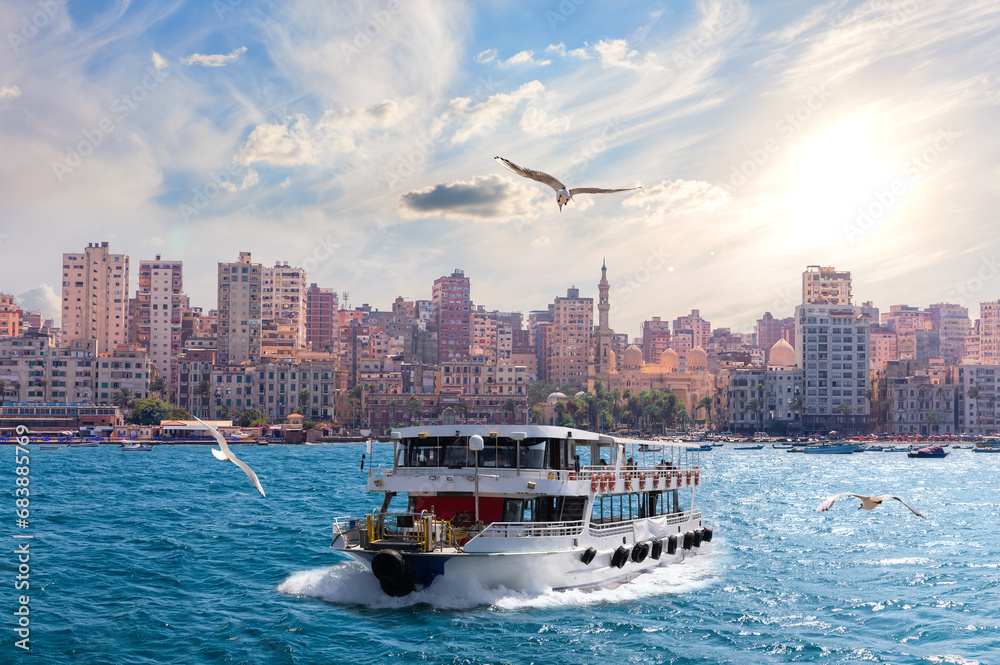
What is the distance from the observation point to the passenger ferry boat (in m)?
25.0

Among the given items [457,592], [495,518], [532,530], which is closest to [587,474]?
[495,518]

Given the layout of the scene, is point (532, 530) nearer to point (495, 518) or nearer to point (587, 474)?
point (495, 518)

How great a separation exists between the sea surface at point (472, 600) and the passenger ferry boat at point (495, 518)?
0.66 metres

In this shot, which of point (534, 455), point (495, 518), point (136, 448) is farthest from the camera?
point (136, 448)

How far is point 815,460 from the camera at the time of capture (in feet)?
462

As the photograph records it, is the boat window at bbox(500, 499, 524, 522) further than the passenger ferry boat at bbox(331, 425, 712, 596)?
Yes

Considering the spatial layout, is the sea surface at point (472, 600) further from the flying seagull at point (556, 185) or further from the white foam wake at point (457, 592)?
the flying seagull at point (556, 185)

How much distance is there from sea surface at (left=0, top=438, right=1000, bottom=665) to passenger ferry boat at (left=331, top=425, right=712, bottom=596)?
657mm

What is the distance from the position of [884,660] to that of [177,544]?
2679 cm

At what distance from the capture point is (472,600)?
2488cm

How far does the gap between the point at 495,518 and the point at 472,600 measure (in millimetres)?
3174

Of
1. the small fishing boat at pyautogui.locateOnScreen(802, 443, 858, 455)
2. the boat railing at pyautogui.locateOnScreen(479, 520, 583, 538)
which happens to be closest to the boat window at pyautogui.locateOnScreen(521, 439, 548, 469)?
the boat railing at pyautogui.locateOnScreen(479, 520, 583, 538)

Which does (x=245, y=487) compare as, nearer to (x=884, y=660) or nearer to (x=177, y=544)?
(x=177, y=544)

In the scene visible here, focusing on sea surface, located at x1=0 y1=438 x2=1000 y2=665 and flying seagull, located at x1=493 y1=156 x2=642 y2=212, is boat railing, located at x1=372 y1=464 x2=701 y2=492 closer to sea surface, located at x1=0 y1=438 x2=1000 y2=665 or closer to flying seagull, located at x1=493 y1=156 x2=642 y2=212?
Answer: sea surface, located at x1=0 y1=438 x2=1000 y2=665
